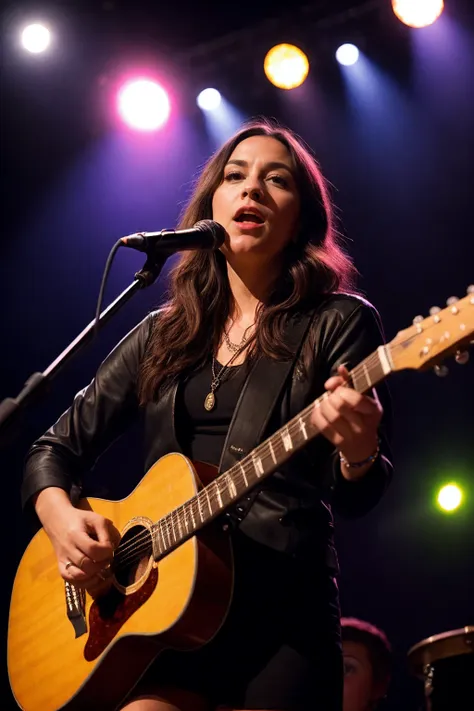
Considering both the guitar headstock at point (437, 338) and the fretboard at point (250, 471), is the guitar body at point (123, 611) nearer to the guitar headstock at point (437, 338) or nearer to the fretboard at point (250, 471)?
the fretboard at point (250, 471)

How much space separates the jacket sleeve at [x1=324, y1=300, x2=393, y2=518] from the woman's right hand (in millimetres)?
732

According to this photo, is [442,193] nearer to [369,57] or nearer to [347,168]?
[347,168]

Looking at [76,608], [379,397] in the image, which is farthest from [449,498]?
[76,608]

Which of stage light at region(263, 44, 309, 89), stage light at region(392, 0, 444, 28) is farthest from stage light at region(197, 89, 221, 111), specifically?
stage light at region(392, 0, 444, 28)

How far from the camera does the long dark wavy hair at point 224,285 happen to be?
9.07ft

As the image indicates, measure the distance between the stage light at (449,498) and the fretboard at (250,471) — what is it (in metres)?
3.71

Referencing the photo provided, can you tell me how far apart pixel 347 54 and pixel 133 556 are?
3.97 m

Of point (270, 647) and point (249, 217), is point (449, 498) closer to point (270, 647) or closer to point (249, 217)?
point (249, 217)

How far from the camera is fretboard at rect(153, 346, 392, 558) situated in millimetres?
2047

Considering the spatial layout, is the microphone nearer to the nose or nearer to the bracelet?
the nose

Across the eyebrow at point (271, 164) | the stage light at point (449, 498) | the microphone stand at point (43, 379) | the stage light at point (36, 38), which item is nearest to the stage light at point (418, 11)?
the stage light at point (36, 38)

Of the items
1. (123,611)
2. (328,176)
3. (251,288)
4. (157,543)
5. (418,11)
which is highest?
(418,11)

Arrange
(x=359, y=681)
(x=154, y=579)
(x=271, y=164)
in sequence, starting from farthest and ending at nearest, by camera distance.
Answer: (x=359, y=681)
(x=271, y=164)
(x=154, y=579)

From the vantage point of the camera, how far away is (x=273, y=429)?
2457 mm
